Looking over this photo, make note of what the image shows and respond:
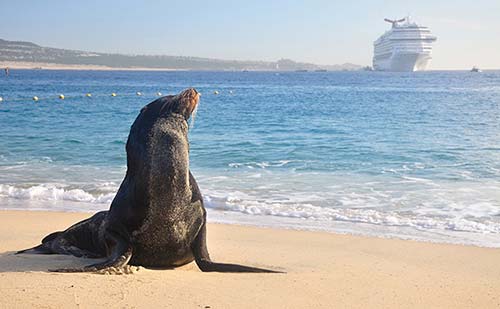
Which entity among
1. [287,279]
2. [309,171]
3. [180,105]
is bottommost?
[309,171]

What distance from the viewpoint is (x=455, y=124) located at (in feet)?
92.2

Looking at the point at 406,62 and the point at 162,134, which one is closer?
the point at 162,134

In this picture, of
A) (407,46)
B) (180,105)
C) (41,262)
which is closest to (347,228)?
(180,105)

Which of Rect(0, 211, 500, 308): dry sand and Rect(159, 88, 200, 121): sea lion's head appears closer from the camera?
Rect(0, 211, 500, 308): dry sand

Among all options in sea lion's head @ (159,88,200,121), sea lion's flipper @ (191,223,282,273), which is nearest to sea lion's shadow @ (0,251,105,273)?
sea lion's flipper @ (191,223,282,273)

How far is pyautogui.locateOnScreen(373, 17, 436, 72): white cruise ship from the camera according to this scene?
133125mm

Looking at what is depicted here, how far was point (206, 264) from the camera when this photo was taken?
566 cm

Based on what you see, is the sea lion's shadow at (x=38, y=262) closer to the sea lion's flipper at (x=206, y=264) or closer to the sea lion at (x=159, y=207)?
the sea lion at (x=159, y=207)

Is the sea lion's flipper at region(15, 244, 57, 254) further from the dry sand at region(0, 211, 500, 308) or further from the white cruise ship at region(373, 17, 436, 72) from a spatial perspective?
the white cruise ship at region(373, 17, 436, 72)

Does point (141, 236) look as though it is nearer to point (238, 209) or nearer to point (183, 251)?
point (183, 251)

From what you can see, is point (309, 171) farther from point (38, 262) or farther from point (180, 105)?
point (38, 262)

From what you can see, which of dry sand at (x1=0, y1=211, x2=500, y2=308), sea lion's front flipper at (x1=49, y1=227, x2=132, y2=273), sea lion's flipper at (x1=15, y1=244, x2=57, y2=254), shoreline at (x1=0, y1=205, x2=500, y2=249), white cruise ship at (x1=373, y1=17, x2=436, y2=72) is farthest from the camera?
white cruise ship at (x1=373, y1=17, x2=436, y2=72)

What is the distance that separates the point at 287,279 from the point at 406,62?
139m

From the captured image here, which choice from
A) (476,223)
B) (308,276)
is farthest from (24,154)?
(308,276)
